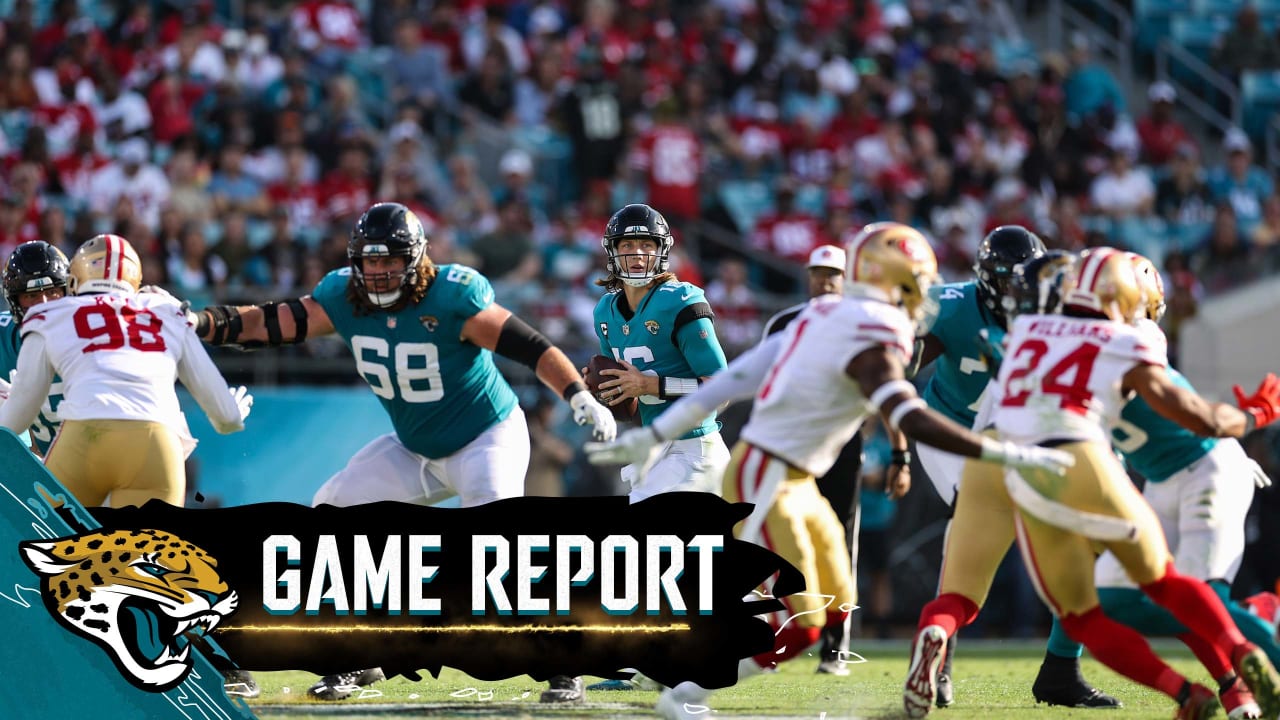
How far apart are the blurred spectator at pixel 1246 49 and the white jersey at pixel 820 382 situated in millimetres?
13828

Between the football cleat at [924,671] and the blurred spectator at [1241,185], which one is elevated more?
the blurred spectator at [1241,185]

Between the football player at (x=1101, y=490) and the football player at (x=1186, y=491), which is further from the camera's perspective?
the football player at (x=1186, y=491)

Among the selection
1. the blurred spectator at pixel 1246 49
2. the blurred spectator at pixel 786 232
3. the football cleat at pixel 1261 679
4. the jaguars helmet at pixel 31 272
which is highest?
the blurred spectator at pixel 1246 49

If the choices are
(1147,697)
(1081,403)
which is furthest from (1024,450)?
(1147,697)

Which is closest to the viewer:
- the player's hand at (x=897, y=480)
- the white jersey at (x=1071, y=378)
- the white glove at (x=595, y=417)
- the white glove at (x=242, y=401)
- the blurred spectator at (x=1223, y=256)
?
the white jersey at (x=1071, y=378)

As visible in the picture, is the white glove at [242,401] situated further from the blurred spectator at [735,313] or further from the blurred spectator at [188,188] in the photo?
the blurred spectator at [188,188]

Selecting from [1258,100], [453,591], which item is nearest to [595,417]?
[453,591]

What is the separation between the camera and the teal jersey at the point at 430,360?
7.68 metres

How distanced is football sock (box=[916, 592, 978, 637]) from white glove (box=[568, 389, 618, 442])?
1488mm

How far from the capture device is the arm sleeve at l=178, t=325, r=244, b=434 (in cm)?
766

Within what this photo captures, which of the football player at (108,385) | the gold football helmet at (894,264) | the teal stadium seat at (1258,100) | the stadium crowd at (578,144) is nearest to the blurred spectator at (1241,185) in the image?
the stadium crowd at (578,144)

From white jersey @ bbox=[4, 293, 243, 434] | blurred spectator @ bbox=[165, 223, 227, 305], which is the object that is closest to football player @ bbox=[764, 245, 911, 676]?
white jersey @ bbox=[4, 293, 243, 434]

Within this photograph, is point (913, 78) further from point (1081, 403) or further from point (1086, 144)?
point (1081, 403)

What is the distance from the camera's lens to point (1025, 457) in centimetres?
609
